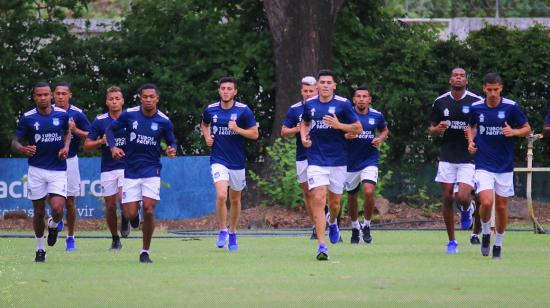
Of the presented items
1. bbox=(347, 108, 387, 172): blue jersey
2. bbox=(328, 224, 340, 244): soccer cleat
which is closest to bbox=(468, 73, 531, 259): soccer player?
bbox=(328, 224, 340, 244): soccer cleat

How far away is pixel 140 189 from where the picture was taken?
17828 mm

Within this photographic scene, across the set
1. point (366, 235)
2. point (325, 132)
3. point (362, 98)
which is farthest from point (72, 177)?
point (325, 132)

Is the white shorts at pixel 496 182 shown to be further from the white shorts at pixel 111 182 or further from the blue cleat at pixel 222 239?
the white shorts at pixel 111 182

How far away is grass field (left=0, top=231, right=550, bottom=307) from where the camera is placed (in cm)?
1280

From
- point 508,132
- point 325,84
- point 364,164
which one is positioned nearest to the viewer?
point 508,132

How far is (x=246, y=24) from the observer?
32.6m

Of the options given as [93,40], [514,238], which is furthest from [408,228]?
[93,40]

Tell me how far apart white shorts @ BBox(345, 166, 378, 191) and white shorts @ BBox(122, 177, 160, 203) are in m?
5.09

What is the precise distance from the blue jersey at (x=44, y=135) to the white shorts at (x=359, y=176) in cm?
517

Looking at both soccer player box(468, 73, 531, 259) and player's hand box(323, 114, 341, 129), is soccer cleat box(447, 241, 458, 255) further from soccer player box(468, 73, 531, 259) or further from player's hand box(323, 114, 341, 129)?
player's hand box(323, 114, 341, 129)

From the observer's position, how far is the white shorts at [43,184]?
18.5 metres

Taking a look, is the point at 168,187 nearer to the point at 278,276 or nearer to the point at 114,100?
the point at 114,100

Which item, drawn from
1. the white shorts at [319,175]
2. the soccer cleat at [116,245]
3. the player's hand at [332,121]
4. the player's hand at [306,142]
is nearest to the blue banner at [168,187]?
the soccer cleat at [116,245]

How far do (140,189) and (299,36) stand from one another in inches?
520
